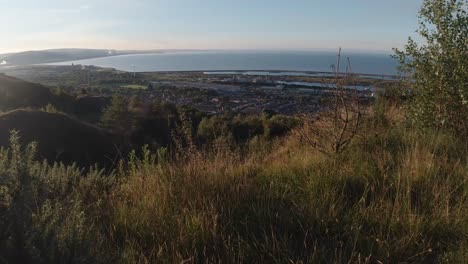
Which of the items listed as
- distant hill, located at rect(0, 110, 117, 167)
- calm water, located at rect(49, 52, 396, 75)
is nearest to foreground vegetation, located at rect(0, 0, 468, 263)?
calm water, located at rect(49, 52, 396, 75)

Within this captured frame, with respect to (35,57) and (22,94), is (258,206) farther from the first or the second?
(35,57)

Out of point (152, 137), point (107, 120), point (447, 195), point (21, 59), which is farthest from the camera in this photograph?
point (21, 59)

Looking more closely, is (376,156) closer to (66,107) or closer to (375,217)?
(375,217)

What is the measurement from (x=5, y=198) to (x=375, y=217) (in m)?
2.26

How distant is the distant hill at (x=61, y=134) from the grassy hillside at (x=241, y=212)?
16.4 metres

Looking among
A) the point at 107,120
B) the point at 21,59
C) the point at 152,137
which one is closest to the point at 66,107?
the point at 107,120

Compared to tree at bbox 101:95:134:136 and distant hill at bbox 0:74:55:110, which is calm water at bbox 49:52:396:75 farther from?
distant hill at bbox 0:74:55:110

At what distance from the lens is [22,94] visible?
38.1m

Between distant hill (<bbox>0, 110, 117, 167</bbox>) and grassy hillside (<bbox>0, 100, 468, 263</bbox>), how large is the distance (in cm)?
1645

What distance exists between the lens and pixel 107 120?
29297 mm

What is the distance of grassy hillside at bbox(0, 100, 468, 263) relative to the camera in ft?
6.28

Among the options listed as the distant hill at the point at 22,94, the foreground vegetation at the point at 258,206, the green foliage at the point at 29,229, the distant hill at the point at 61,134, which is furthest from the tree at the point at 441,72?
the distant hill at the point at 22,94

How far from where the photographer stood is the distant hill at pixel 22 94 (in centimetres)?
3619

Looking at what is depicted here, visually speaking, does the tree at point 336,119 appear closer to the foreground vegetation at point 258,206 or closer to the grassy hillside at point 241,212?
the foreground vegetation at point 258,206
